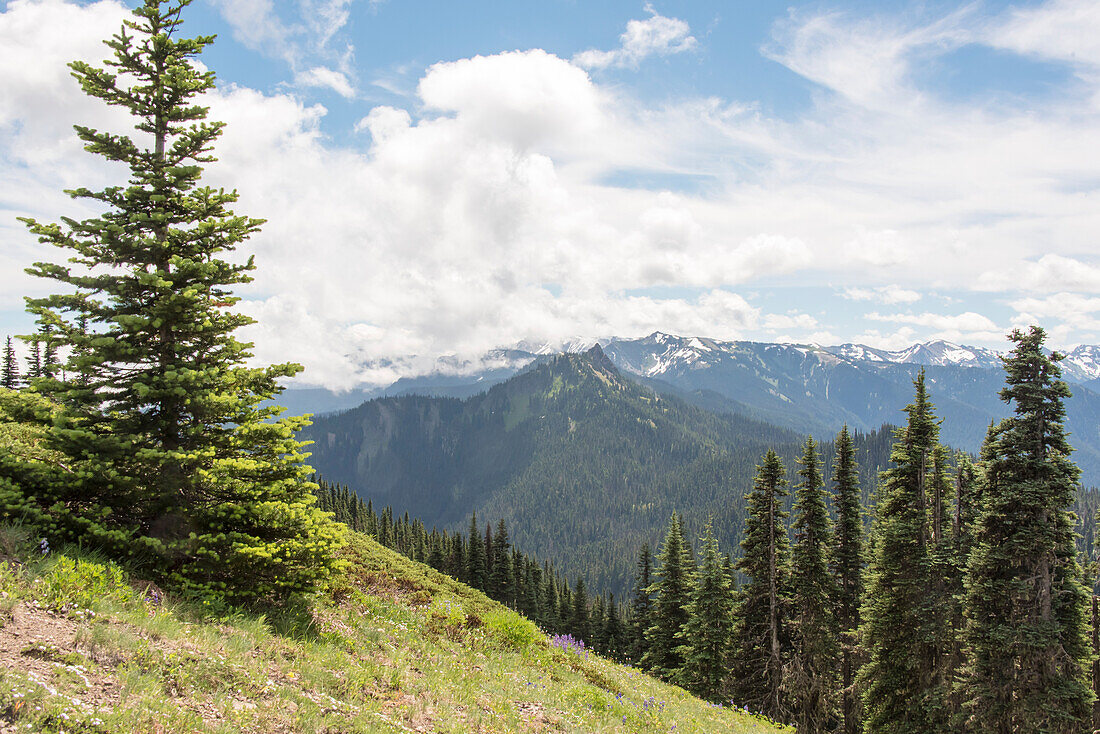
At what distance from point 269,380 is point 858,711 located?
35557 mm

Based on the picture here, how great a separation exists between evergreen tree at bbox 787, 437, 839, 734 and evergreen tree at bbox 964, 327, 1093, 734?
9540 millimetres

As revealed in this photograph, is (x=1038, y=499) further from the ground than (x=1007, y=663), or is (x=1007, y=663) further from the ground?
(x=1038, y=499)

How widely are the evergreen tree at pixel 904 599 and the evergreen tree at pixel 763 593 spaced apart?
528cm

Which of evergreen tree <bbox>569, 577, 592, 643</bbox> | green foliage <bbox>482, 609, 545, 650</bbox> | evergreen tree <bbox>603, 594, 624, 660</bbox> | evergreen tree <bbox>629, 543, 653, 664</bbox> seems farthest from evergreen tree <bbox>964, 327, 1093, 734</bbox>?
evergreen tree <bbox>569, 577, 592, 643</bbox>

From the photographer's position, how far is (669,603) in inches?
1815

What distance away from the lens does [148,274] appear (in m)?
9.38

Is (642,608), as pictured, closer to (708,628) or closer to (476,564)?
(708,628)

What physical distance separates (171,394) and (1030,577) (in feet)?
88.4

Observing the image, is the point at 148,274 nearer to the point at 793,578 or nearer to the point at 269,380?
the point at 269,380

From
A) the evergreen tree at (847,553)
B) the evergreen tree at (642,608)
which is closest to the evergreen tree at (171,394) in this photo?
the evergreen tree at (847,553)

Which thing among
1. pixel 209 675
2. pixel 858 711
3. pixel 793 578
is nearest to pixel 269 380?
pixel 209 675

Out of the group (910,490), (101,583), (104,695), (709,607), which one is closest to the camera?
(104,695)

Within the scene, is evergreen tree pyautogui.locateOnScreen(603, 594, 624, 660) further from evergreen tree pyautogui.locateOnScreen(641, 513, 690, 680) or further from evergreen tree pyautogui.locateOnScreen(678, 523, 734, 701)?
evergreen tree pyautogui.locateOnScreen(678, 523, 734, 701)

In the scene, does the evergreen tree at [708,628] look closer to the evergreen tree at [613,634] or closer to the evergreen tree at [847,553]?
the evergreen tree at [847,553]
